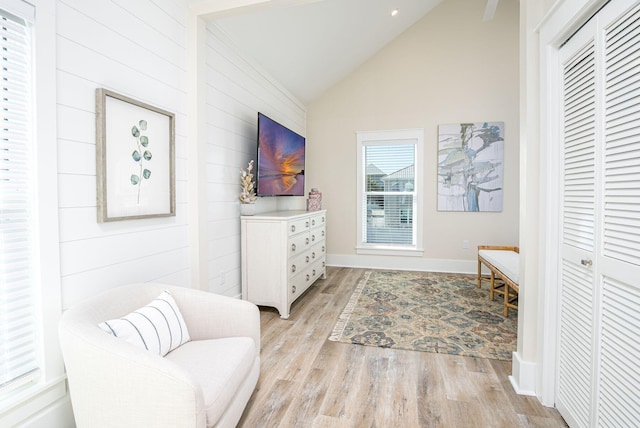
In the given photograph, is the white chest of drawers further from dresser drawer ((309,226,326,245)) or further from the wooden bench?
the wooden bench

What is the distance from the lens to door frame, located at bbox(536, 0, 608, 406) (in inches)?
66.7

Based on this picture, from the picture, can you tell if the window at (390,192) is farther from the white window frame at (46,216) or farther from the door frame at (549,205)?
the white window frame at (46,216)

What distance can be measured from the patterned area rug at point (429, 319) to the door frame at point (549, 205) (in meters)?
0.56

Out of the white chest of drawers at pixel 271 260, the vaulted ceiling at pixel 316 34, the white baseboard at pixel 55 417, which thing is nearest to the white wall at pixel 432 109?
the vaulted ceiling at pixel 316 34

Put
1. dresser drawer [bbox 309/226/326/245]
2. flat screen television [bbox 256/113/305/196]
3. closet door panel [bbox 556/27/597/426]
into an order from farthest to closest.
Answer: dresser drawer [bbox 309/226/326/245], flat screen television [bbox 256/113/305/196], closet door panel [bbox 556/27/597/426]

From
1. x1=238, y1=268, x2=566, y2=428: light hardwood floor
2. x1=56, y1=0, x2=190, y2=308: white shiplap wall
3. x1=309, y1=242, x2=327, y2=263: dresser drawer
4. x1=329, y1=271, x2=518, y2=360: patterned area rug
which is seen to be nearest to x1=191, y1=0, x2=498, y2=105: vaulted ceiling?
x1=56, y1=0, x2=190, y2=308: white shiplap wall

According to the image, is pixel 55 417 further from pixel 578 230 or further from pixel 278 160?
pixel 278 160

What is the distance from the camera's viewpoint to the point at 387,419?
1.64 metres

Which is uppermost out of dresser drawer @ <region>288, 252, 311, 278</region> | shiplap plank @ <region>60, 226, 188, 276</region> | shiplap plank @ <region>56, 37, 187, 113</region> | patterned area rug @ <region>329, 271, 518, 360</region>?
shiplap plank @ <region>56, 37, 187, 113</region>

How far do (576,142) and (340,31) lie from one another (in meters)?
3.00

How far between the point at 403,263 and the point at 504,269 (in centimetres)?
197

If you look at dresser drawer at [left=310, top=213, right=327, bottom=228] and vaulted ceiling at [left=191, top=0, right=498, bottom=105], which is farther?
dresser drawer at [left=310, top=213, right=327, bottom=228]

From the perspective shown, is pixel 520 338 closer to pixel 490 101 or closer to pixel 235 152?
pixel 235 152

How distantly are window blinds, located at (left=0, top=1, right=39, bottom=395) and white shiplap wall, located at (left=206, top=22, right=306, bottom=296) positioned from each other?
1.38 m
